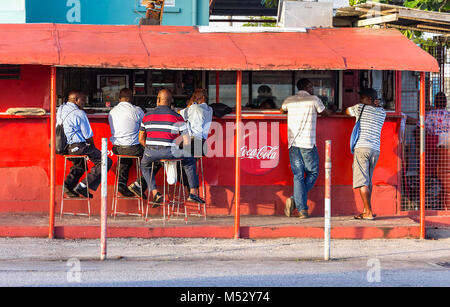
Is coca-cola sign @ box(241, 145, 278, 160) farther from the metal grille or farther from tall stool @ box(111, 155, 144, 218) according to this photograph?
the metal grille

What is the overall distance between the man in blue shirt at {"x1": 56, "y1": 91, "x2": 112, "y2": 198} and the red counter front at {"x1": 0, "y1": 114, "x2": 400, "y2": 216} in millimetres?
430

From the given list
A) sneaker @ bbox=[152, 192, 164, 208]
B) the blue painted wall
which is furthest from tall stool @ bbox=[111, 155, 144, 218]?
the blue painted wall

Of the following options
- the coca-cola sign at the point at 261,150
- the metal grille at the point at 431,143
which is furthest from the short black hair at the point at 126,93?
the metal grille at the point at 431,143

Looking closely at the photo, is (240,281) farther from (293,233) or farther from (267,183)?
(267,183)

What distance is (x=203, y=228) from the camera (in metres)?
10.6

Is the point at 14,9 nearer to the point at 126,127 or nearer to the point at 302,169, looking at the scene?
the point at 126,127

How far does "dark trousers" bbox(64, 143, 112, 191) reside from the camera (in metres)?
11.0

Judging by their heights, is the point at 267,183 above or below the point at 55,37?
below

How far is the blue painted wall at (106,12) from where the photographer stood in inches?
574

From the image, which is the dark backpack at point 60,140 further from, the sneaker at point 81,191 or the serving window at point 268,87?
the serving window at point 268,87

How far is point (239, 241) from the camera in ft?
34.1
